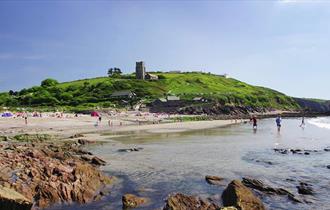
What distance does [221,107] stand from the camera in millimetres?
151500

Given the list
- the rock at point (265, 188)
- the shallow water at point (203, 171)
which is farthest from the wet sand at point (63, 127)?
the rock at point (265, 188)

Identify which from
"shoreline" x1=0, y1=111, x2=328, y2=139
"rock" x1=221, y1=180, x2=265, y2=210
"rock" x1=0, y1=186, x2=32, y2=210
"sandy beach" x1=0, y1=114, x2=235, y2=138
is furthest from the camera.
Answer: "sandy beach" x1=0, y1=114, x2=235, y2=138

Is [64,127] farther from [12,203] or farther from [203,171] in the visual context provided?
[12,203]

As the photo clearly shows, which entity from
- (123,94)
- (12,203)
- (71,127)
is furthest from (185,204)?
(123,94)

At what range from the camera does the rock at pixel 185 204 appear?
47.8 ft

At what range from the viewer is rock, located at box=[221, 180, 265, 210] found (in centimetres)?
1475

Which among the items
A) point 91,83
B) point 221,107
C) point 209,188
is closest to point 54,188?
point 209,188

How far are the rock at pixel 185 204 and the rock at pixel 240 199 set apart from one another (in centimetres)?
92

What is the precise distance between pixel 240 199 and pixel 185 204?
227 cm

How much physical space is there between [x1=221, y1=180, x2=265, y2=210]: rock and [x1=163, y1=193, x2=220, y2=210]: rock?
921 millimetres

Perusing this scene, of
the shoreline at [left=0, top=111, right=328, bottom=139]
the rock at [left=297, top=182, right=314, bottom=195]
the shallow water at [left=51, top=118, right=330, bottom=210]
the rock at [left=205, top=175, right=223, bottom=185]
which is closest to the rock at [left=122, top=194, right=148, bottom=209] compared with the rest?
the shallow water at [left=51, top=118, right=330, bottom=210]

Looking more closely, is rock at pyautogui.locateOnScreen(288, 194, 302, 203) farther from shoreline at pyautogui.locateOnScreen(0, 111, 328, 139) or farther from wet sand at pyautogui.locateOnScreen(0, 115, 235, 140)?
wet sand at pyautogui.locateOnScreen(0, 115, 235, 140)

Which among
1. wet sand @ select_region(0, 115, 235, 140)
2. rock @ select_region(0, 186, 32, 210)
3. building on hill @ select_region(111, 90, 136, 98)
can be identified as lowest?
rock @ select_region(0, 186, 32, 210)

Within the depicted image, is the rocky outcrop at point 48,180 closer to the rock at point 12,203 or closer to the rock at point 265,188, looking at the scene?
the rock at point 12,203
